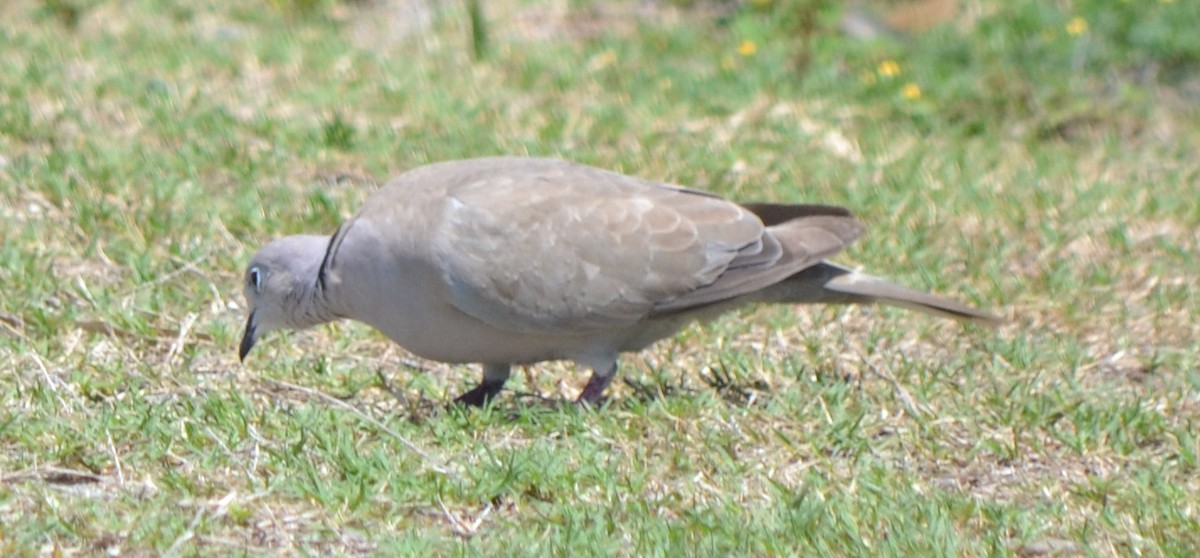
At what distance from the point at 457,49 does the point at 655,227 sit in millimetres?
4311

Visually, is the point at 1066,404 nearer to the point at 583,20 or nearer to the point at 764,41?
the point at 764,41

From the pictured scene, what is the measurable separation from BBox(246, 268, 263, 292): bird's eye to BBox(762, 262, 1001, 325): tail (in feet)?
4.88

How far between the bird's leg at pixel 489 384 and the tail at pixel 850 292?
83cm

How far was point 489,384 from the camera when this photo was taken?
5016 mm

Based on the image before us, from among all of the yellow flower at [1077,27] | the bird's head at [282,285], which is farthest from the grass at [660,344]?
the bird's head at [282,285]

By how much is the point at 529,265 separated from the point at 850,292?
1.09 metres

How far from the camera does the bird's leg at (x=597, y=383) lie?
16.1 feet

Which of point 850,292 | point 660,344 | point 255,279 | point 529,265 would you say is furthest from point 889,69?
point 255,279

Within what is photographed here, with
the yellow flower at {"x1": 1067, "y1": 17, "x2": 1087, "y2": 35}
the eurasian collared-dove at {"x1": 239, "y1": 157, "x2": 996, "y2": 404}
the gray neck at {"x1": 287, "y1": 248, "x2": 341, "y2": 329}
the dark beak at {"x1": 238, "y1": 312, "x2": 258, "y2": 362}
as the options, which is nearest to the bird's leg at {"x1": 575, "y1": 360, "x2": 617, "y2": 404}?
the eurasian collared-dove at {"x1": 239, "y1": 157, "x2": 996, "y2": 404}

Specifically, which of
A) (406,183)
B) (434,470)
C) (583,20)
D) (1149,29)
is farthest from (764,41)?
(434,470)

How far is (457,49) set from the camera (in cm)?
904

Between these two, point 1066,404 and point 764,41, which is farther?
point 764,41

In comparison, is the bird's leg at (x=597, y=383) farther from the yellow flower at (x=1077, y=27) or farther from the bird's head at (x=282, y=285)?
the yellow flower at (x=1077, y=27)

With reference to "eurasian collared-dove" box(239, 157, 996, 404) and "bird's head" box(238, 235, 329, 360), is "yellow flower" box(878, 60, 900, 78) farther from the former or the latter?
"bird's head" box(238, 235, 329, 360)
